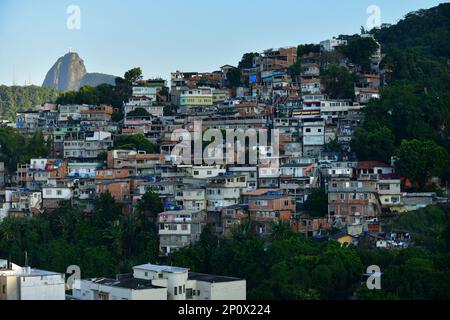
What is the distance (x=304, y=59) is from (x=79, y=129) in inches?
240

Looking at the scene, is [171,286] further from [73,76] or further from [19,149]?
[73,76]

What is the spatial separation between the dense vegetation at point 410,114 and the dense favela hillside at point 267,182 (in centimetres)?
3

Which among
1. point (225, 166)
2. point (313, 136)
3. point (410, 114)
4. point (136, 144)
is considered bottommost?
point (225, 166)

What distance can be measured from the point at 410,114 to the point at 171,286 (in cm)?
788

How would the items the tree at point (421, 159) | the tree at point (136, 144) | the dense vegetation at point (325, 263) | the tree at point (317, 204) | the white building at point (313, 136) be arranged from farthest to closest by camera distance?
the tree at point (136, 144)
the white building at point (313, 136)
the tree at point (421, 159)
the tree at point (317, 204)
the dense vegetation at point (325, 263)

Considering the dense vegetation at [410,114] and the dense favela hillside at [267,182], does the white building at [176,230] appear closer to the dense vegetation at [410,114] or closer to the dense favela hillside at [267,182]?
the dense favela hillside at [267,182]

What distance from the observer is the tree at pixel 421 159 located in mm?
15734

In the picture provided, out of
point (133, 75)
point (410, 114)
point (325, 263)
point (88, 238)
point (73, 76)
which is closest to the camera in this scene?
point (325, 263)

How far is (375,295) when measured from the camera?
11.1 metres

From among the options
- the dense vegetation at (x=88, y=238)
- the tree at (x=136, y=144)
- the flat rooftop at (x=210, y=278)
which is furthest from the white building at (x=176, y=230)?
the tree at (x=136, y=144)

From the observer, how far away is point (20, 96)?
135ft

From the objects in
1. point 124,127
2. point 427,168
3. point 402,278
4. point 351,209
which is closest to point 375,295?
point 402,278

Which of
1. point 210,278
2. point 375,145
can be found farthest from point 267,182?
point 210,278

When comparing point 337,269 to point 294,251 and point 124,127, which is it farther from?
point 124,127
